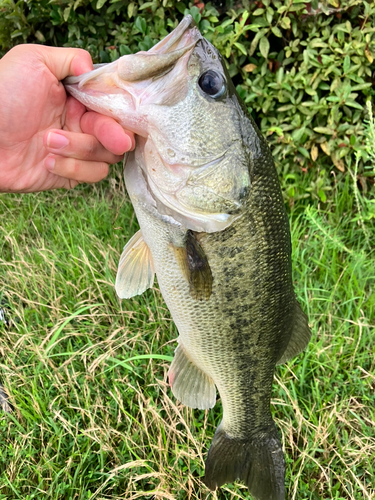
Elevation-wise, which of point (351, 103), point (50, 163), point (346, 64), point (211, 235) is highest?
point (50, 163)

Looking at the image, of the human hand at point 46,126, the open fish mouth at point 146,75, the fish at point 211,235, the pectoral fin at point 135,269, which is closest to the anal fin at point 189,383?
the fish at point 211,235

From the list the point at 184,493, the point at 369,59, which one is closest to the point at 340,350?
the point at 184,493

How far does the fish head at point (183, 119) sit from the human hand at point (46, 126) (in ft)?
0.30

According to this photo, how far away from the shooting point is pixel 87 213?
118 inches

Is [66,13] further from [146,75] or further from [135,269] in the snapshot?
[135,269]

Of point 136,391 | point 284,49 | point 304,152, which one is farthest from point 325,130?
point 136,391

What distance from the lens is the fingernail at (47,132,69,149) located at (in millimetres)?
1286

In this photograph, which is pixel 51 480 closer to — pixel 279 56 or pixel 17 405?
pixel 17 405

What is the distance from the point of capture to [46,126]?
1438 millimetres

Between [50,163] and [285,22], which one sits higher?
[50,163]

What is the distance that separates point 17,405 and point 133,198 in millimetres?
1336

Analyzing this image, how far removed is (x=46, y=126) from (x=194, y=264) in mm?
791

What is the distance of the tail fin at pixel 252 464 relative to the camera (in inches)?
60.8

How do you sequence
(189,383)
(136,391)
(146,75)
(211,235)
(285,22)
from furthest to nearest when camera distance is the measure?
(285,22)
(136,391)
(189,383)
(211,235)
(146,75)
